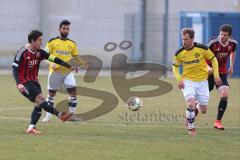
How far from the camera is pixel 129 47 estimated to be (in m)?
38.0

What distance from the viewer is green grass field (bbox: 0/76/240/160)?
12352 millimetres

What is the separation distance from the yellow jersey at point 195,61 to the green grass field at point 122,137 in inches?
44.5

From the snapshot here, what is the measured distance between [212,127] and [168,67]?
19.6 m

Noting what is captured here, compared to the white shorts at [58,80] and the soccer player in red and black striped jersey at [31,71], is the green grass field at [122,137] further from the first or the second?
the white shorts at [58,80]

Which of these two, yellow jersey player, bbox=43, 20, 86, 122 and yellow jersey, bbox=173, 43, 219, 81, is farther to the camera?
yellow jersey player, bbox=43, 20, 86, 122

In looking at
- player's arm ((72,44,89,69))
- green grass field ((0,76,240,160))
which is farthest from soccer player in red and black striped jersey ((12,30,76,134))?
player's arm ((72,44,89,69))

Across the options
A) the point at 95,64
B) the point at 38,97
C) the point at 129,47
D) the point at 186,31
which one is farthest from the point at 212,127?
the point at 129,47

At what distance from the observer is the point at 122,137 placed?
14539 millimetres

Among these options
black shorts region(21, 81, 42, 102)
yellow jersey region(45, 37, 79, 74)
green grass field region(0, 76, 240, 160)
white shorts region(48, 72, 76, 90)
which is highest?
yellow jersey region(45, 37, 79, 74)

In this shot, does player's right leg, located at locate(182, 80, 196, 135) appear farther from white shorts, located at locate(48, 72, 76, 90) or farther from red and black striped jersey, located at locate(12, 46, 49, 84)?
white shorts, located at locate(48, 72, 76, 90)

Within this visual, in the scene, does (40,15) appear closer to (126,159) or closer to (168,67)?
(168,67)

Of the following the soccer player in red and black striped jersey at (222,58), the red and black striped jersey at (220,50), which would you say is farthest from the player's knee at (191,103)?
the red and black striped jersey at (220,50)

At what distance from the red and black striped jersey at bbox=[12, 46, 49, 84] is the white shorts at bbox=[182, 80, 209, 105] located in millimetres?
2840

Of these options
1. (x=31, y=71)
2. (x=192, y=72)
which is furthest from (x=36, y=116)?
(x=192, y=72)
